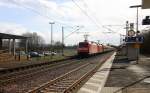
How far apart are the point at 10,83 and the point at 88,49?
50043 millimetres

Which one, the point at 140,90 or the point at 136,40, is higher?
the point at 136,40

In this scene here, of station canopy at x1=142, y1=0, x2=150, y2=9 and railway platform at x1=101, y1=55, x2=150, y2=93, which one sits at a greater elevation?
station canopy at x1=142, y1=0, x2=150, y2=9

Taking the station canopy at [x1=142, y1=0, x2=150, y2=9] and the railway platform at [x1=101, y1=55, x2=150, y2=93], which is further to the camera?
the railway platform at [x1=101, y1=55, x2=150, y2=93]

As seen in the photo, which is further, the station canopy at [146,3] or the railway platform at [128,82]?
the railway platform at [128,82]

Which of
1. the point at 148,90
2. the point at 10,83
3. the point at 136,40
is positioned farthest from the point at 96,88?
the point at 136,40

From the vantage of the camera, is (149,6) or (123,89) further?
(123,89)

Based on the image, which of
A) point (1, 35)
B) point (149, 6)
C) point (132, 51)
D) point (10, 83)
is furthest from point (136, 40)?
point (149, 6)

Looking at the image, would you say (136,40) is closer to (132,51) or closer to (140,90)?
(132,51)

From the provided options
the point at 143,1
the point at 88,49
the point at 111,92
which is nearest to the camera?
the point at 143,1

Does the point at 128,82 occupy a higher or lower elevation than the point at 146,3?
lower

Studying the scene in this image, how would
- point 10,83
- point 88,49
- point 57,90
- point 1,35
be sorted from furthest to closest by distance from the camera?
point 88,49 → point 1,35 → point 10,83 → point 57,90

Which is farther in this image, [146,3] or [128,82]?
[128,82]

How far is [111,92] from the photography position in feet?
57.7

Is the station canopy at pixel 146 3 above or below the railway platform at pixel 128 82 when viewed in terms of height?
above
